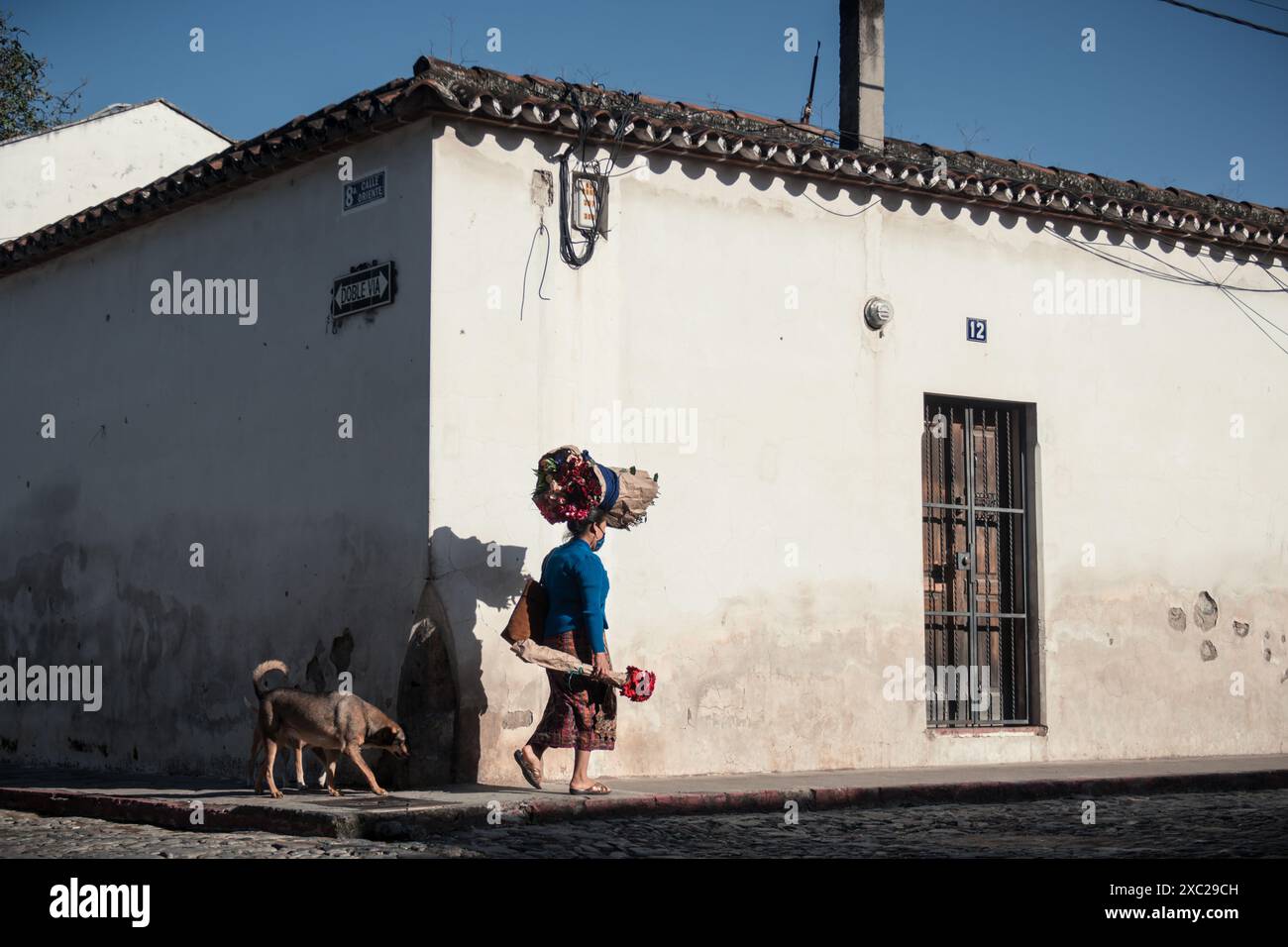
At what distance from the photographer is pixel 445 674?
988cm

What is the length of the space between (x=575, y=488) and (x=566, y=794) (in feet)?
5.53

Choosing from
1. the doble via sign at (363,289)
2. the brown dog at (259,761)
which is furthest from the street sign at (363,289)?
the brown dog at (259,761)

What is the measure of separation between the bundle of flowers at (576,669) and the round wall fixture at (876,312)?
3789mm

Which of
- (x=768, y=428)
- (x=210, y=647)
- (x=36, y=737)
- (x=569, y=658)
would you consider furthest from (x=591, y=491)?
(x=36, y=737)

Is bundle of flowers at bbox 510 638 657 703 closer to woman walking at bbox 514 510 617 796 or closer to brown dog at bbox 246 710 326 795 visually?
woman walking at bbox 514 510 617 796

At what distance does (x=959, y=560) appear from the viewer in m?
12.6

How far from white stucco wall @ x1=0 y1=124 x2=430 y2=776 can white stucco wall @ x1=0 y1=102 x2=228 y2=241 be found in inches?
131

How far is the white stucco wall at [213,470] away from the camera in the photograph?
1034cm

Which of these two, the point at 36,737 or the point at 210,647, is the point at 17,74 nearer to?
the point at 36,737

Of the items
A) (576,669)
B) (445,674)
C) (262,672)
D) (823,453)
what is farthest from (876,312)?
(262,672)

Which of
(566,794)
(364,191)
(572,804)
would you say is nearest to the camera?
(572,804)

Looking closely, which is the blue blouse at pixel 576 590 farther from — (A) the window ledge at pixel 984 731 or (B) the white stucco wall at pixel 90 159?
(B) the white stucco wall at pixel 90 159

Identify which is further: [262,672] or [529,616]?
[262,672]

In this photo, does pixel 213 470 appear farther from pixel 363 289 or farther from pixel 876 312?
pixel 876 312
